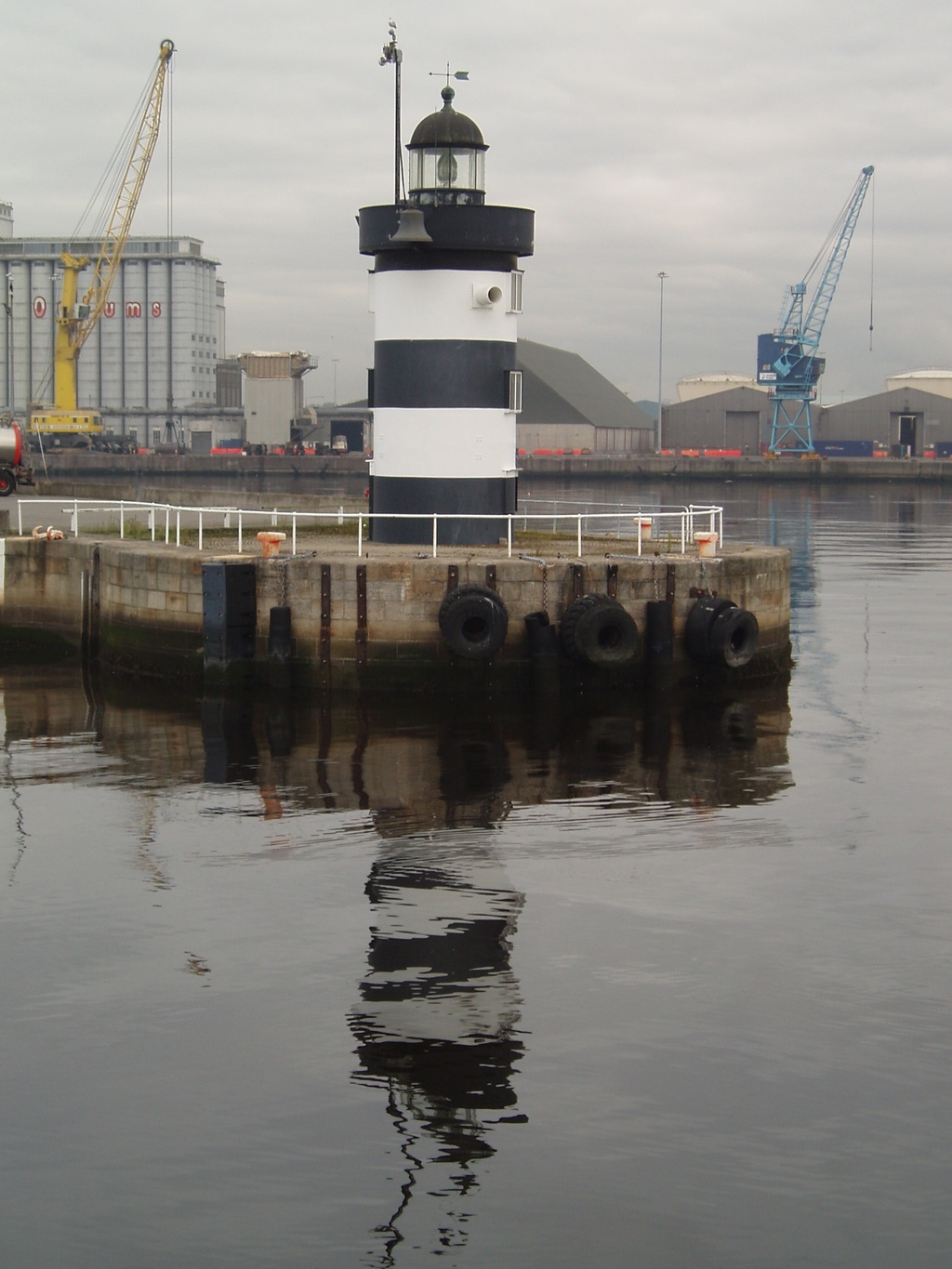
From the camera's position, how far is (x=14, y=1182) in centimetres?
840

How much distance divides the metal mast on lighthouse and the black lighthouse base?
23 mm

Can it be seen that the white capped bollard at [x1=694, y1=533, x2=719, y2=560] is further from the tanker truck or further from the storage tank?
the storage tank

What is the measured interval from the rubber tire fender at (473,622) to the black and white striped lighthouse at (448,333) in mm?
3970

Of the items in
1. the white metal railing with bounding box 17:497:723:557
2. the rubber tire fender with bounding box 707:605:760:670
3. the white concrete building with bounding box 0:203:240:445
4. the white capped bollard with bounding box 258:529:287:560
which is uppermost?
the white concrete building with bounding box 0:203:240:445

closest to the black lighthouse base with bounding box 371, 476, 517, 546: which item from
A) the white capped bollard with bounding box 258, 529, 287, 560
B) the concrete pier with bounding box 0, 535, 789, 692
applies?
the concrete pier with bounding box 0, 535, 789, 692

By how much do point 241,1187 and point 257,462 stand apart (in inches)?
4497

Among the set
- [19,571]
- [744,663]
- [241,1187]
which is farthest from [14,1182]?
[19,571]

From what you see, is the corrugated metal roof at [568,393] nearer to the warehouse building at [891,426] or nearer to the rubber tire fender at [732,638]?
the warehouse building at [891,426]

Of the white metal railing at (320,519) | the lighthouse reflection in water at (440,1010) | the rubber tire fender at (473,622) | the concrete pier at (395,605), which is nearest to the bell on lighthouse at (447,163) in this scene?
the white metal railing at (320,519)

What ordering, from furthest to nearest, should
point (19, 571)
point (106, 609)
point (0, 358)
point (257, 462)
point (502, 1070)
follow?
point (0, 358) → point (257, 462) → point (19, 571) → point (106, 609) → point (502, 1070)

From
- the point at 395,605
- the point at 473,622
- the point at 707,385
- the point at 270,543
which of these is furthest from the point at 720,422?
the point at 473,622

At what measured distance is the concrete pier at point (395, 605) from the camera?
73.9 feet

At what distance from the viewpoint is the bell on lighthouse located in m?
26.0

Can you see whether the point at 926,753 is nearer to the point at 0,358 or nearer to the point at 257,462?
the point at 257,462
